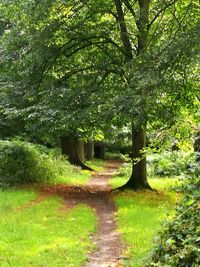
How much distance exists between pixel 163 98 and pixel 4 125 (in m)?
12.0

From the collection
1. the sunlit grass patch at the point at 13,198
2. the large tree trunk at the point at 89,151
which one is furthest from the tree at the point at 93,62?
the large tree trunk at the point at 89,151

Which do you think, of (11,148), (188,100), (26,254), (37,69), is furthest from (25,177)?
(26,254)

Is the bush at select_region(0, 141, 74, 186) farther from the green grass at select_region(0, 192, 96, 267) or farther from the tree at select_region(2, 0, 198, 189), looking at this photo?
the green grass at select_region(0, 192, 96, 267)

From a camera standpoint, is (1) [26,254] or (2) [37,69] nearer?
(1) [26,254]

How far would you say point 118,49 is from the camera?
1748 centimetres

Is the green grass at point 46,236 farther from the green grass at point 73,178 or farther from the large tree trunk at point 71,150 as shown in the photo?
the large tree trunk at point 71,150

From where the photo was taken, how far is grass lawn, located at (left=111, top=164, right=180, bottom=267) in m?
8.23

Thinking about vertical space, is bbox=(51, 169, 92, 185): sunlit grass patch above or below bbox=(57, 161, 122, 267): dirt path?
above

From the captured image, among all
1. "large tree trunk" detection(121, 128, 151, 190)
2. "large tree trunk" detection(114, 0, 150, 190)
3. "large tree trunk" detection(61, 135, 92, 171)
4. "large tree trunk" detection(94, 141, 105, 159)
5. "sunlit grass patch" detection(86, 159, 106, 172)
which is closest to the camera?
"large tree trunk" detection(114, 0, 150, 190)

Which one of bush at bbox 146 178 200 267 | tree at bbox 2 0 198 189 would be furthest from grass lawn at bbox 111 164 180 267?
tree at bbox 2 0 198 189

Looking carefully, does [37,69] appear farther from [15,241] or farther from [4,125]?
[15,241]

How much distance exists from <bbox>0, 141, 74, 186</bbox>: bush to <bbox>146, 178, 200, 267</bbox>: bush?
11.5 metres

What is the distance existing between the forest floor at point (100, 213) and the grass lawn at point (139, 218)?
0.21 metres

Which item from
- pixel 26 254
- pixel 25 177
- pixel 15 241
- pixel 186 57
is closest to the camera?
pixel 26 254
